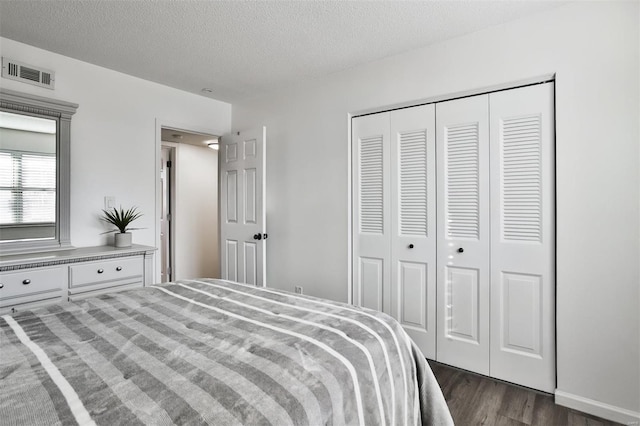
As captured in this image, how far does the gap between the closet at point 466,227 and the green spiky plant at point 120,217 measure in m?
2.11

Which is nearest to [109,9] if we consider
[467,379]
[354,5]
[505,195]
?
[354,5]

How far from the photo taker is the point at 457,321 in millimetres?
2576

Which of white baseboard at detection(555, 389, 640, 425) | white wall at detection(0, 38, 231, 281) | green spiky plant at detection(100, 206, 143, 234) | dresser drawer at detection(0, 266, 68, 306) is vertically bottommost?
white baseboard at detection(555, 389, 640, 425)

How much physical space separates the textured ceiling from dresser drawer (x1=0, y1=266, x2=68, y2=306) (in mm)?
1749

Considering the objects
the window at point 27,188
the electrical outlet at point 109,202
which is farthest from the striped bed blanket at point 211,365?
the electrical outlet at point 109,202

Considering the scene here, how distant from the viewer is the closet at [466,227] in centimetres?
226

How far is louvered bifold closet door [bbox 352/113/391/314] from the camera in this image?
9.68 feet

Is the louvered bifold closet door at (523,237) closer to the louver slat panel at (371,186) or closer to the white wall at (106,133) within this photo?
the louver slat panel at (371,186)

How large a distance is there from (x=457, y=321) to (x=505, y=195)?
1011mm

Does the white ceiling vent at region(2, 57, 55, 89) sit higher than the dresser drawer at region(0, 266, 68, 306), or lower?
higher

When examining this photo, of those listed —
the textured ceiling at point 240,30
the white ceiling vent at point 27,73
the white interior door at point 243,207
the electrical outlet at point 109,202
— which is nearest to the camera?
the textured ceiling at point 240,30

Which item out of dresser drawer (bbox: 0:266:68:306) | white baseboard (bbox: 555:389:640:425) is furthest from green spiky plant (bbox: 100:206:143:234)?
white baseboard (bbox: 555:389:640:425)

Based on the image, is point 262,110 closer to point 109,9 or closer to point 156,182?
point 156,182

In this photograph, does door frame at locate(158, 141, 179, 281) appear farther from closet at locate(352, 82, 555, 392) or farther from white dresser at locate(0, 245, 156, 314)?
closet at locate(352, 82, 555, 392)
